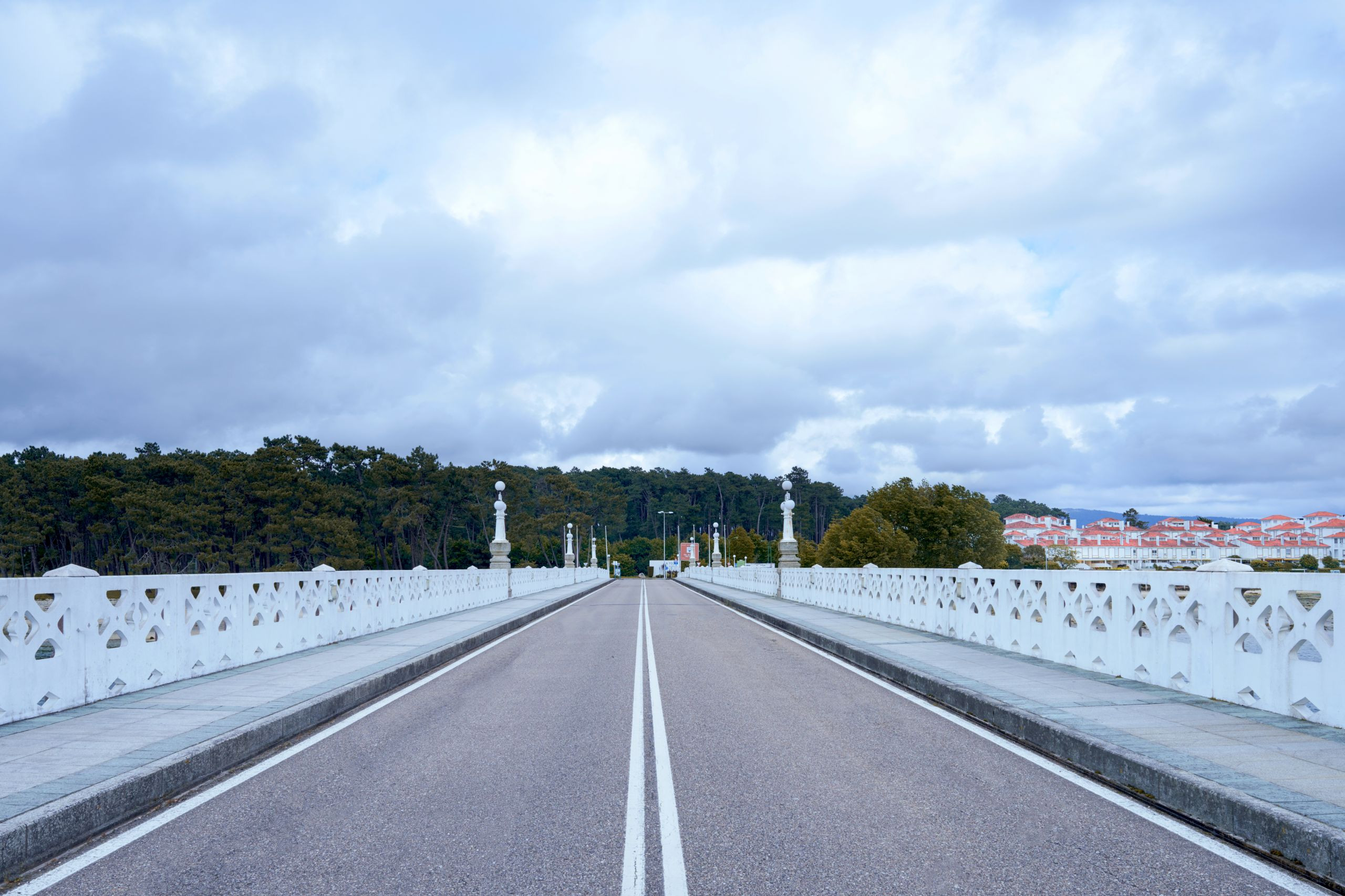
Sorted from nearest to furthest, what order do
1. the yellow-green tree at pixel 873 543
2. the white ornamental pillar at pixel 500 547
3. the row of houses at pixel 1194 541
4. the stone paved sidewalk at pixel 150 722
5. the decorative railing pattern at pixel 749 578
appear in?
1. the stone paved sidewalk at pixel 150 722
2. the row of houses at pixel 1194 541
3. the white ornamental pillar at pixel 500 547
4. the decorative railing pattern at pixel 749 578
5. the yellow-green tree at pixel 873 543

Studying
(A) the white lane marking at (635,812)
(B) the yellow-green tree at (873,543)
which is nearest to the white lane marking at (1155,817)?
(A) the white lane marking at (635,812)

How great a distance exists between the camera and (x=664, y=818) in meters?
5.74

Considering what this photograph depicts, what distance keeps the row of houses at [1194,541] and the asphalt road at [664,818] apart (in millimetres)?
4766

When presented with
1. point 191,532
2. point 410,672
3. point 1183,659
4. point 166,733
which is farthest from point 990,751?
point 191,532

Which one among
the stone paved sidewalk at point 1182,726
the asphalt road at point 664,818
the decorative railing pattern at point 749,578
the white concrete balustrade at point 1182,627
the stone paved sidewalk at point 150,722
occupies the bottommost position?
the decorative railing pattern at point 749,578

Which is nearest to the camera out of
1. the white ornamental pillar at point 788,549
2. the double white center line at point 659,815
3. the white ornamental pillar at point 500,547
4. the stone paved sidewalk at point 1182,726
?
the double white center line at point 659,815

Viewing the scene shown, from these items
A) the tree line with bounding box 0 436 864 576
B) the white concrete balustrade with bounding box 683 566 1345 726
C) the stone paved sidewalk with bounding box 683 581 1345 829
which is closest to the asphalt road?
the stone paved sidewalk with bounding box 683 581 1345 829

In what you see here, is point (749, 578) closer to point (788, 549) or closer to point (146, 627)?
point (788, 549)

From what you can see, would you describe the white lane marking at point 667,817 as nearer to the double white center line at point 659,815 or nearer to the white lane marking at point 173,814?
the double white center line at point 659,815

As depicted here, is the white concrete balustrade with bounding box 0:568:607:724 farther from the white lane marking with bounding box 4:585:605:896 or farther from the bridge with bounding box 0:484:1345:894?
the white lane marking with bounding box 4:585:605:896

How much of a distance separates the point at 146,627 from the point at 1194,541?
76436 mm

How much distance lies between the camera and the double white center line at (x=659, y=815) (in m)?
4.62

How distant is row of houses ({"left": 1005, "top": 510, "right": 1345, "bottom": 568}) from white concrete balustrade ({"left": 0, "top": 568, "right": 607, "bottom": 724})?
11202 mm

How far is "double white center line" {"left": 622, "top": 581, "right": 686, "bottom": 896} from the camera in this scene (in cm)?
462
